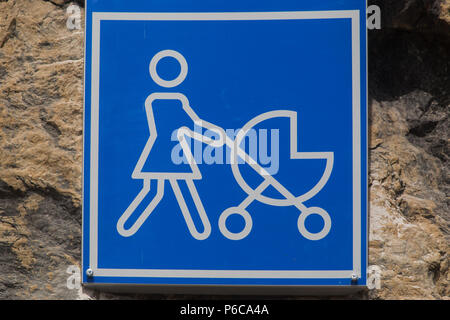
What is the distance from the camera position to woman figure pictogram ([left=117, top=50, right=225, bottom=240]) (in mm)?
2250

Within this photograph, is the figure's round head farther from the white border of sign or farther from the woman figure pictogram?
the white border of sign

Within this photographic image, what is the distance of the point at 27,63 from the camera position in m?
2.36

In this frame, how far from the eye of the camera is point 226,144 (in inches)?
89.0

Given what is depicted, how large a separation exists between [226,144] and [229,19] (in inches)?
18.7

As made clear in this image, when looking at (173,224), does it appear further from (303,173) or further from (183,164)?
(303,173)

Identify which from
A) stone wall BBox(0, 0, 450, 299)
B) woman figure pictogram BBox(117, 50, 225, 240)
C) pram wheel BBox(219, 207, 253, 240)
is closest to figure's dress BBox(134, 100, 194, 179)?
woman figure pictogram BBox(117, 50, 225, 240)

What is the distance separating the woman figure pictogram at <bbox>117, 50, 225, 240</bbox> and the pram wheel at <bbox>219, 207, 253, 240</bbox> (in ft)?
0.17

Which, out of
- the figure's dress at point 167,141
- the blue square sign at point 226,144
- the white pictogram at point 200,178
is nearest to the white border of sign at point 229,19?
the blue square sign at point 226,144

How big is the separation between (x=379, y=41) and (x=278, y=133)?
0.56 metres

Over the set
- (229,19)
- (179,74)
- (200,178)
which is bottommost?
(200,178)

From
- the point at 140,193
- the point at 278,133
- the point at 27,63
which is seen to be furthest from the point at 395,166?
the point at 27,63

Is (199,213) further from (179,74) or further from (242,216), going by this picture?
(179,74)

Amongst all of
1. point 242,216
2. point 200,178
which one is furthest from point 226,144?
point 242,216

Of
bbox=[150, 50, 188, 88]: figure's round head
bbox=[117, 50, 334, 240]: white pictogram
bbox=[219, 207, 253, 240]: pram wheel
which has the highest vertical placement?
bbox=[150, 50, 188, 88]: figure's round head
